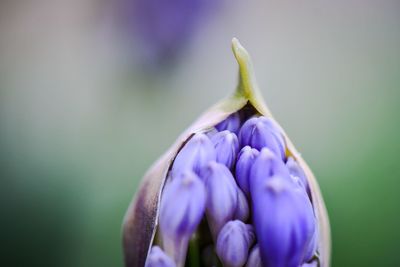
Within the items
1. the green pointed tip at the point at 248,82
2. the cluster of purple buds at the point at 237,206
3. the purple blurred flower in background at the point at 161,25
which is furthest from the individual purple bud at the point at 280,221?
the purple blurred flower in background at the point at 161,25

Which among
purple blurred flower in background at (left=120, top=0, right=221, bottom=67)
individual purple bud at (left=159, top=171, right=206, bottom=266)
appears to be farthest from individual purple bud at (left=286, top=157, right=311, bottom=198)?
purple blurred flower in background at (left=120, top=0, right=221, bottom=67)

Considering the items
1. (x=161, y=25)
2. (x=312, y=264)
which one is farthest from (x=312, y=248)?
(x=161, y=25)

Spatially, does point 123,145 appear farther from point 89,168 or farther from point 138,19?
point 138,19

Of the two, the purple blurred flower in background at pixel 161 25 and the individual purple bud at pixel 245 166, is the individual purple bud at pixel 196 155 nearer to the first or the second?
the individual purple bud at pixel 245 166

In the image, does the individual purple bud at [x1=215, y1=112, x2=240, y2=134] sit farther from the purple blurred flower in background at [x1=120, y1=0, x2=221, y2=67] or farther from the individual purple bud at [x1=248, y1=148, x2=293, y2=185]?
the purple blurred flower in background at [x1=120, y1=0, x2=221, y2=67]

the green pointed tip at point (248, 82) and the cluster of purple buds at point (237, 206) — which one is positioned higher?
→ the green pointed tip at point (248, 82)

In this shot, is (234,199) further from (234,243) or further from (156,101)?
(156,101)

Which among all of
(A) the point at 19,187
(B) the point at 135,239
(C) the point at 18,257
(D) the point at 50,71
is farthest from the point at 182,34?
(B) the point at 135,239
